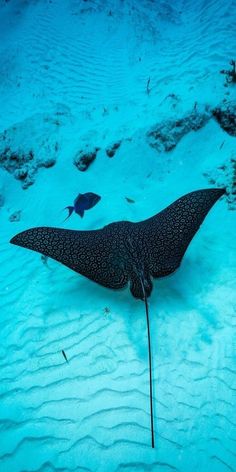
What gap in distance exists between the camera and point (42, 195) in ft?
19.4

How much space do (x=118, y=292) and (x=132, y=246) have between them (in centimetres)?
76

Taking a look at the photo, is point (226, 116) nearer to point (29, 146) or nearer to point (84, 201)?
point (84, 201)

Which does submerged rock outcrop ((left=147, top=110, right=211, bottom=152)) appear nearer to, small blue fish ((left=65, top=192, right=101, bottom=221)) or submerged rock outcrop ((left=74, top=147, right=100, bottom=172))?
submerged rock outcrop ((left=74, top=147, right=100, bottom=172))

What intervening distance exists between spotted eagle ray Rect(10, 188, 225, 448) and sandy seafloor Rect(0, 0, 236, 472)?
1.69ft

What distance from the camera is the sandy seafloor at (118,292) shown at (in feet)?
7.84

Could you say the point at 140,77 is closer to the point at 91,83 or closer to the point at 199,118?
the point at 91,83

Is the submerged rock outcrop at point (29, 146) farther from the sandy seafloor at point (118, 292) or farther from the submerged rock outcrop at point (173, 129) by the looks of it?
the submerged rock outcrop at point (173, 129)

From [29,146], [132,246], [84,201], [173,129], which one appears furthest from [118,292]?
[29,146]

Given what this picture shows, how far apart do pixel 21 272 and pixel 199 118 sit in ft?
16.1

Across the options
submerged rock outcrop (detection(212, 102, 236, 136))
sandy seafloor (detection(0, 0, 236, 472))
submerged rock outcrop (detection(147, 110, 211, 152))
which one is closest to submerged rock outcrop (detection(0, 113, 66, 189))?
sandy seafloor (detection(0, 0, 236, 472))

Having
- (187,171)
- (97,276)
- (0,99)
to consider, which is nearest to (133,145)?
(187,171)

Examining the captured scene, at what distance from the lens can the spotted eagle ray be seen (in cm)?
318

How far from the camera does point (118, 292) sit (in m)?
3.64

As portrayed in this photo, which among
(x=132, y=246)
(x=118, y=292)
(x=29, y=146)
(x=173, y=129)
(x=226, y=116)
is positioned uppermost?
(x=226, y=116)
